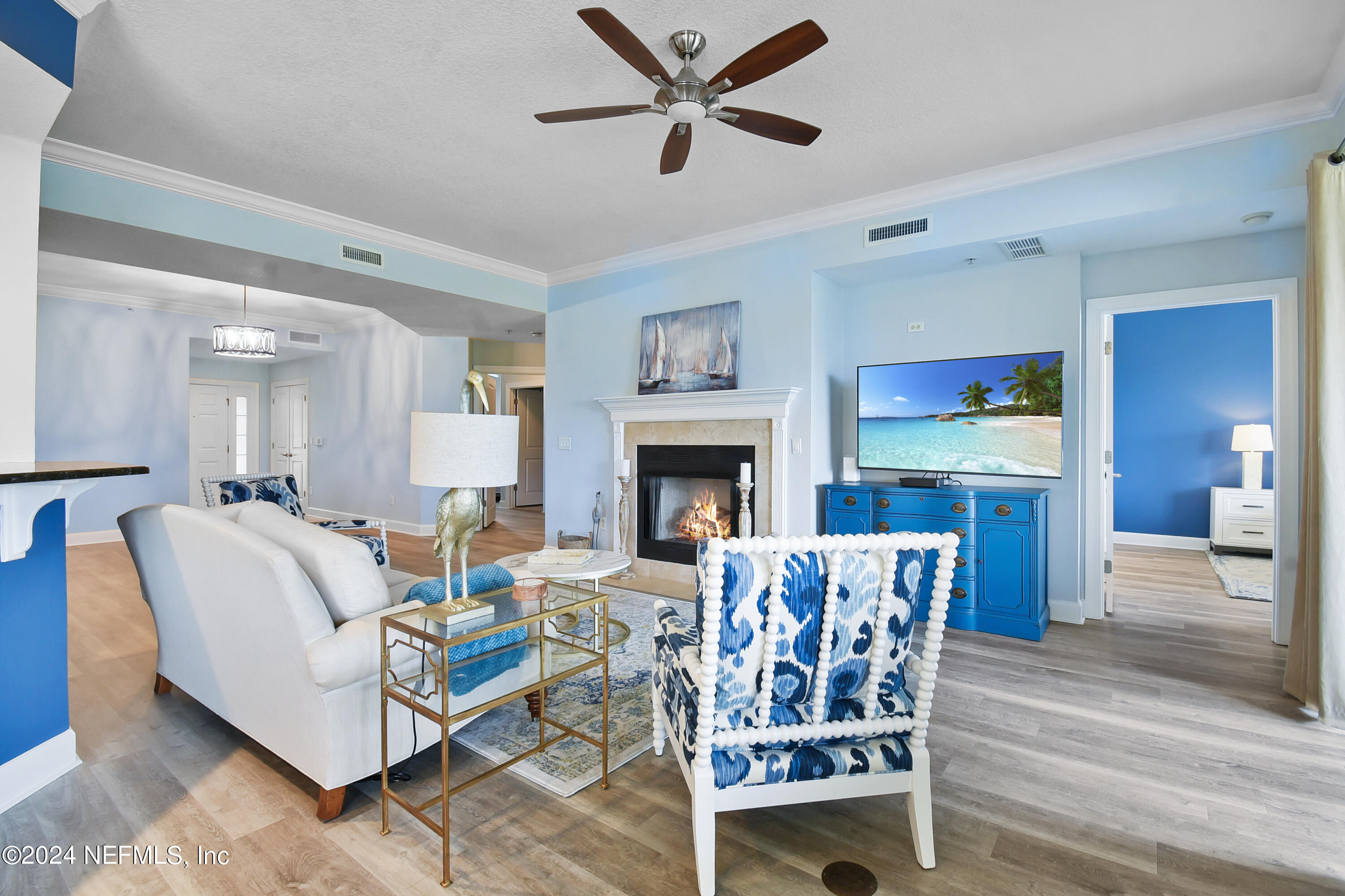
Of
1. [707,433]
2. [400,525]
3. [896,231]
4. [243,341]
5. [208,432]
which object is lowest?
[400,525]

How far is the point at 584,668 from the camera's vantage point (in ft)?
6.52

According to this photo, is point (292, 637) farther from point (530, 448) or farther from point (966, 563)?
point (530, 448)

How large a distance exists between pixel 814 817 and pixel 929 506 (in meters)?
2.38

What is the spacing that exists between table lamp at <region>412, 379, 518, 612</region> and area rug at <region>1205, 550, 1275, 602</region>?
5.11 metres

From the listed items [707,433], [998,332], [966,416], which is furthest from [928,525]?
[707,433]

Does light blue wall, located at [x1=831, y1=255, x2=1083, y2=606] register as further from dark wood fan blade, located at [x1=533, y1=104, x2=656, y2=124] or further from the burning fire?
dark wood fan blade, located at [x1=533, y1=104, x2=656, y2=124]

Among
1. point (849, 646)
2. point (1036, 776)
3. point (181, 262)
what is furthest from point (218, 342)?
point (1036, 776)

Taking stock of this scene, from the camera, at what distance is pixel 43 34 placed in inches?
78.0

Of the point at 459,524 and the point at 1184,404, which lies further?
the point at 1184,404

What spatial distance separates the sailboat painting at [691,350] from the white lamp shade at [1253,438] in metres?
5.17

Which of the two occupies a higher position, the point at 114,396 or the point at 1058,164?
the point at 1058,164

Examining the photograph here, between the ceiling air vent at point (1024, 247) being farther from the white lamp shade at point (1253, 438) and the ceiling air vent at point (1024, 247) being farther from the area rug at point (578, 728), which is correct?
the white lamp shade at point (1253, 438)

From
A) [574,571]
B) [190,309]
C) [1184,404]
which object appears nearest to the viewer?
[574,571]

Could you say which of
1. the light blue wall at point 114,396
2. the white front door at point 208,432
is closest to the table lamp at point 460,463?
the light blue wall at point 114,396
